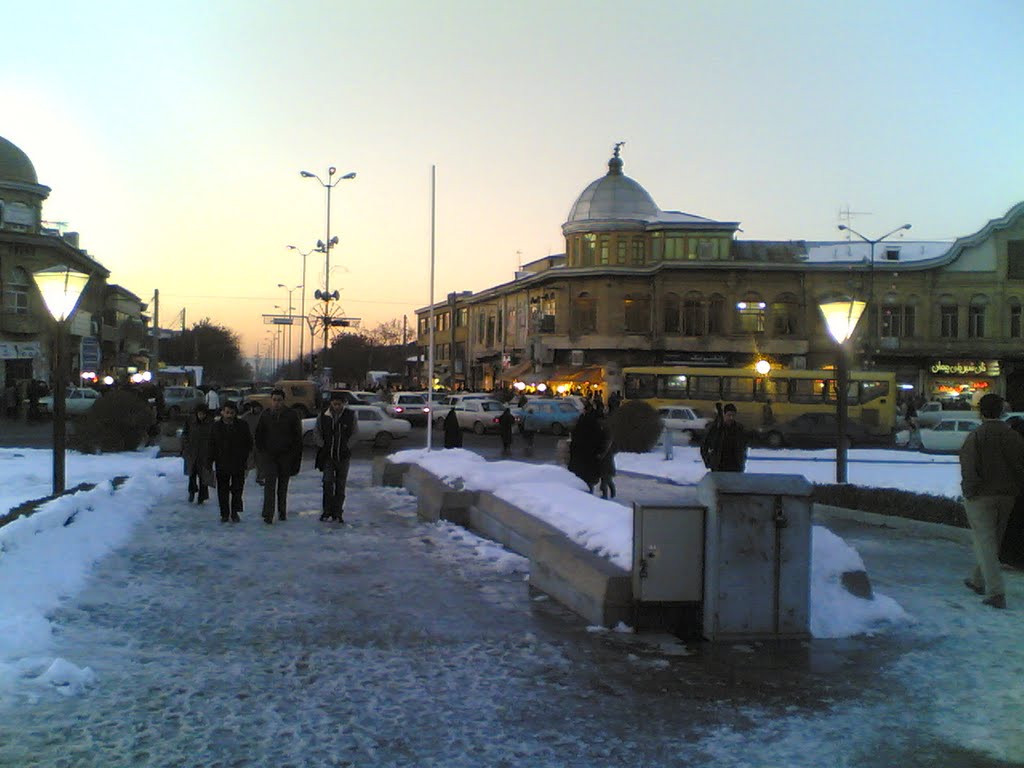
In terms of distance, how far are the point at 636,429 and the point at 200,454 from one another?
50.1ft

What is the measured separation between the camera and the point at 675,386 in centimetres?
4544

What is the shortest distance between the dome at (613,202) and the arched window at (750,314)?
8.11 metres

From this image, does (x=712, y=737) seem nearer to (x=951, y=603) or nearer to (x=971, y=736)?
(x=971, y=736)

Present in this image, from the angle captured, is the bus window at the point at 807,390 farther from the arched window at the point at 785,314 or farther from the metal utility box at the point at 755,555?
the metal utility box at the point at 755,555

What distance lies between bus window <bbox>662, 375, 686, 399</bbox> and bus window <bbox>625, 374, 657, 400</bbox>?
0.54 metres

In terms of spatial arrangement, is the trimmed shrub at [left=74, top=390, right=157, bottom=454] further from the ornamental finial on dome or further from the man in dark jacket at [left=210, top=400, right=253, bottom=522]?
the ornamental finial on dome

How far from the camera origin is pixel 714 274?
61.7 metres

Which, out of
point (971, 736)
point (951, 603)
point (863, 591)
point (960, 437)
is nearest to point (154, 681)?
point (971, 736)

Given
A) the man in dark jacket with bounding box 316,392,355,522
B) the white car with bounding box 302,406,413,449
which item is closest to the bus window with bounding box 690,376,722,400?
the white car with bounding box 302,406,413,449

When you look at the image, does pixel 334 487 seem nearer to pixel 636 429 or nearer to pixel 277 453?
pixel 277 453

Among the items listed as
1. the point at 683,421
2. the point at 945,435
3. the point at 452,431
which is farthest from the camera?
the point at 683,421

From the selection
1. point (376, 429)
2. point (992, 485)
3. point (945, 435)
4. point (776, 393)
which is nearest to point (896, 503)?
point (992, 485)

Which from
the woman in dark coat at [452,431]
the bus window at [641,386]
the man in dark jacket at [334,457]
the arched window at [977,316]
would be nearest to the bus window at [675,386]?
the bus window at [641,386]

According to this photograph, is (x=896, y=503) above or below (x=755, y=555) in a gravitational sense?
below
